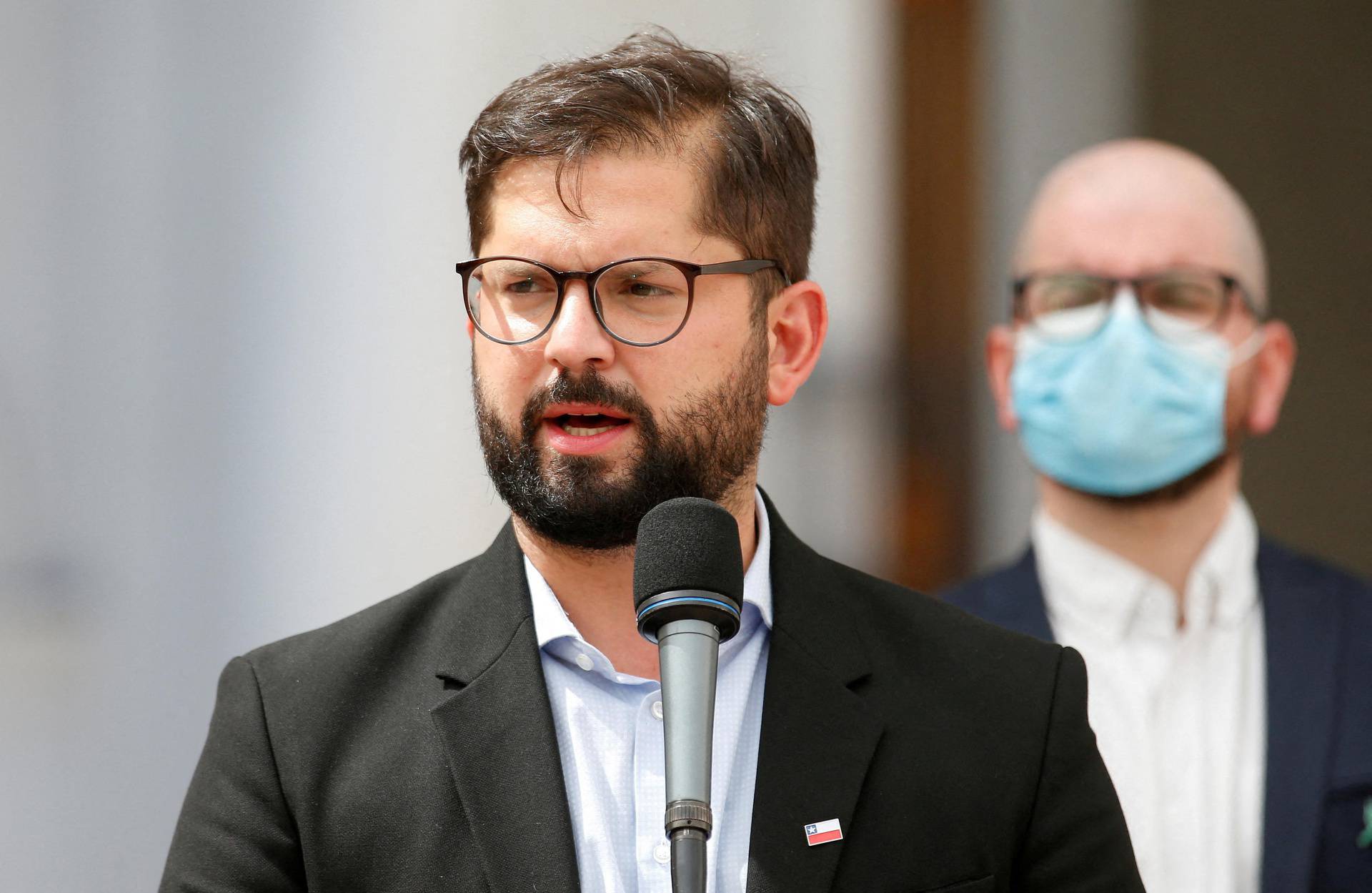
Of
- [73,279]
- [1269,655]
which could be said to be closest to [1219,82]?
[1269,655]

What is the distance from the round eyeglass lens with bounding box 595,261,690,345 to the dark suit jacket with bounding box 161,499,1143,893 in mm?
429

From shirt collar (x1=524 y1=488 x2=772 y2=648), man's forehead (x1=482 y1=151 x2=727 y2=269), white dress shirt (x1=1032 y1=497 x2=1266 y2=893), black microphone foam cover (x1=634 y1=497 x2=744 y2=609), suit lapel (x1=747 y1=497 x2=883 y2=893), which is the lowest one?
white dress shirt (x1=1032 y1=497 x2=1266 y2=893)

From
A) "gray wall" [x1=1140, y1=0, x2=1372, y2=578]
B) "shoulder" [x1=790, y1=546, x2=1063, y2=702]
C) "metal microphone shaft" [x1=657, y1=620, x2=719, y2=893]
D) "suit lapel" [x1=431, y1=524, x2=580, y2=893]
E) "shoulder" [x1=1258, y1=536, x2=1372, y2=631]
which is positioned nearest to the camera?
"metal microphone shaft" [x1=657, y1=620, x2=719, y2=893]

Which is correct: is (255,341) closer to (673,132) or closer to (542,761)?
(673,132)

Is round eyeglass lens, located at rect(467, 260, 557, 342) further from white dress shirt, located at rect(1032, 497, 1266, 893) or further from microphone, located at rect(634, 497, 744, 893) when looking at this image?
white dress shirt, located at rect(1032, 497, 1266, 893)

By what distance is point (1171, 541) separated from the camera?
12.4ft

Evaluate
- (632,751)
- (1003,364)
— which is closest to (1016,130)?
(1003,364)

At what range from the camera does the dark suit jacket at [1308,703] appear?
10.8ft

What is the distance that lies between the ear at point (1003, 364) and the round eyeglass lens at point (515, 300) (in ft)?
6.21

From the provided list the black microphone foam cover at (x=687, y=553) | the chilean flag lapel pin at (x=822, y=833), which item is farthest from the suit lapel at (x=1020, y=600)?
the black microphone foam cover at (x=687, y=553)

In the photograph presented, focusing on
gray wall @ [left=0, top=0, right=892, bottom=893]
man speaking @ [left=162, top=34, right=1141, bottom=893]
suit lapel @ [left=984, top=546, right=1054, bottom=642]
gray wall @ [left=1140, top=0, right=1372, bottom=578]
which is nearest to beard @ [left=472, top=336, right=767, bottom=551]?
man speaking @ [left=162, top=34, right=1141, bottom=893]

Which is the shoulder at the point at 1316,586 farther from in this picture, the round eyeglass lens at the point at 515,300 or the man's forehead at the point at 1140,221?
the round eyeglass lens at the point at 515,300

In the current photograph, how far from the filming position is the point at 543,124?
7.86 ft

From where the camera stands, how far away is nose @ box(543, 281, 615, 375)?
2.25m
